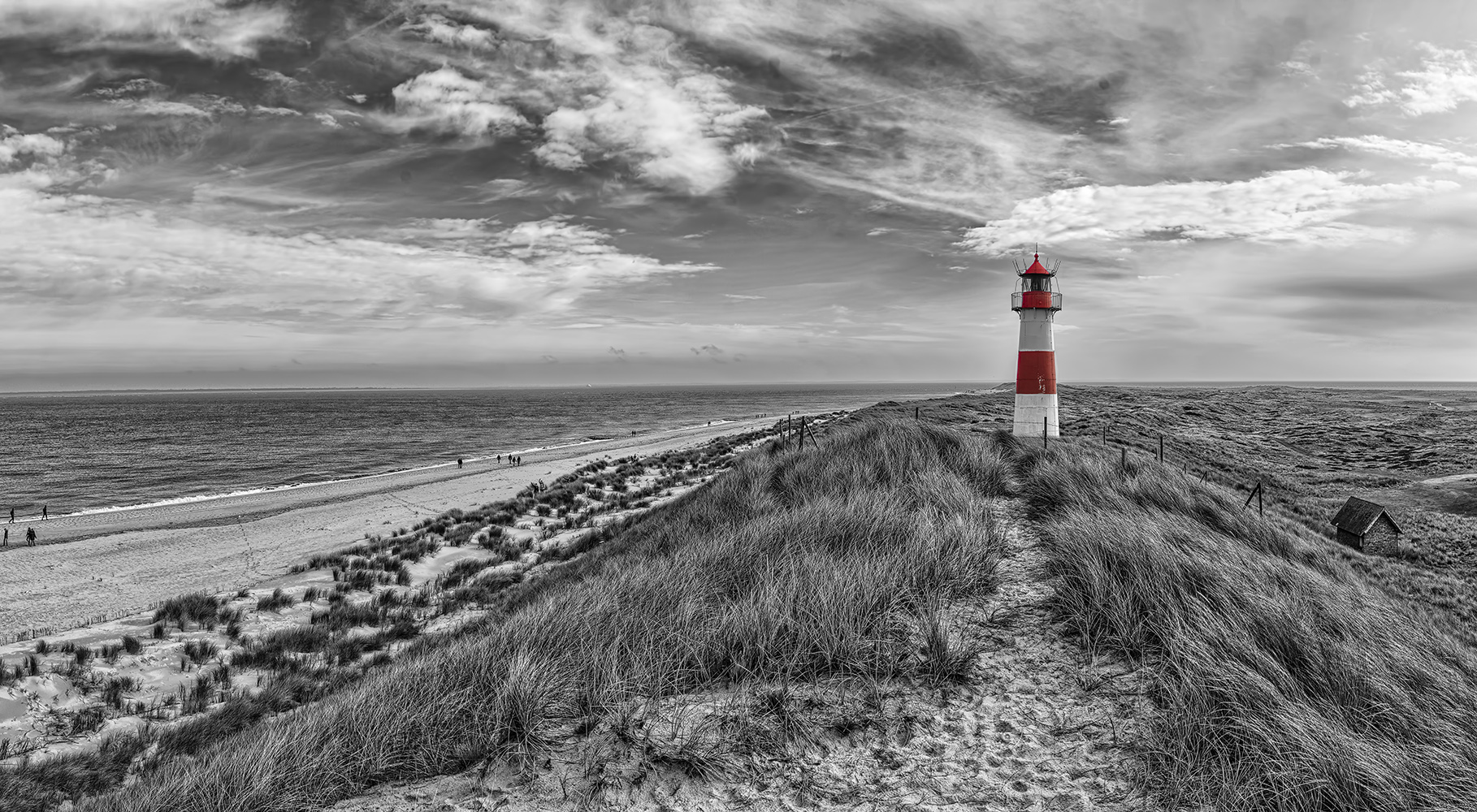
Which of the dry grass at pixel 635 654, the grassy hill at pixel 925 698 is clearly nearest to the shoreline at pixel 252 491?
the dry grass at pixel 635 654

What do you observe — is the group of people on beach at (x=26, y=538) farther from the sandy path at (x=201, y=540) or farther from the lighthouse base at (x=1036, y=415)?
the lighthouse base at (x=1036, y=415)

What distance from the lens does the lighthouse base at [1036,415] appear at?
19.5 meters

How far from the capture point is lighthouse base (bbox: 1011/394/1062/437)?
19516 mm

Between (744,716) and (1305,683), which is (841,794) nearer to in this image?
(744,716)

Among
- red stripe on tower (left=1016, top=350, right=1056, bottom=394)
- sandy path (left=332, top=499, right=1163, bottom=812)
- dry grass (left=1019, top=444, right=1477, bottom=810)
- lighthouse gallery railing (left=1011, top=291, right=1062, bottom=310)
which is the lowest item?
sandy path (left=332, top=499, right=1163, bottom=812)

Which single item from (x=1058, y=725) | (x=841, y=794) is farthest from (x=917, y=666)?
(x=841, y=794)

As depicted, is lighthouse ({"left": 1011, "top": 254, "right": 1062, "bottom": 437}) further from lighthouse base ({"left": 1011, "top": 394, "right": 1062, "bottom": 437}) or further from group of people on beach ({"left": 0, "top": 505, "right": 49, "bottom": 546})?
group of people on beach ({"left": 0, "top": 505, "right": 49, "bottom": 546})

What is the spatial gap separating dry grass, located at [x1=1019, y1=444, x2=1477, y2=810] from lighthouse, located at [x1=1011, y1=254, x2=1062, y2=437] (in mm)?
13516

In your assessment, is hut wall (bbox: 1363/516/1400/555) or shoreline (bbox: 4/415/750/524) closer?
hut wall (bbox: 1363/516/1400/555)

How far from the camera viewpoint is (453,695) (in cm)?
395

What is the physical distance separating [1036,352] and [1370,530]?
8472 mm

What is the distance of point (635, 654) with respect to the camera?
4469 mm

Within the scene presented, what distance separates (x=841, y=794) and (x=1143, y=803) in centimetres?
144

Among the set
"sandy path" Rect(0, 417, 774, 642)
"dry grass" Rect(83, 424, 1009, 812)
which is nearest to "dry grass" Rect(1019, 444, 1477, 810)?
"dry grass" Rect(83, 424, 1009, 812)
